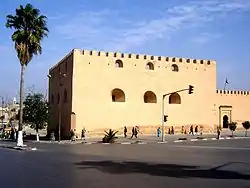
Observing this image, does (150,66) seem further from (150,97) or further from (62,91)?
(62,91)

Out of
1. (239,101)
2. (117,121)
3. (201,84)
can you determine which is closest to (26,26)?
(117,121)

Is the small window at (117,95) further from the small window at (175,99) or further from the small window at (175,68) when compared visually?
the small window at (175,68)

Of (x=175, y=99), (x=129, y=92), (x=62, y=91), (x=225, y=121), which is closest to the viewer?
(x=129, y=92)

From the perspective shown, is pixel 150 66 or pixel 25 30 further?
pixel 150 66

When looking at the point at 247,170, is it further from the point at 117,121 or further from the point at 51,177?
the point at 117,121

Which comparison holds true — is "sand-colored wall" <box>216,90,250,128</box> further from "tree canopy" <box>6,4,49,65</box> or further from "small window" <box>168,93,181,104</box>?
"tree canopy" <box>6,4,49,65</box>

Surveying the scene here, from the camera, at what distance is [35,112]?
151ft

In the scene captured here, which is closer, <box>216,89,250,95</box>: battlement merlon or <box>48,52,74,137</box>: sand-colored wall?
<box>48,52,74,137</box>: sand-colored wall

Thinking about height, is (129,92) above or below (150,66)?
below

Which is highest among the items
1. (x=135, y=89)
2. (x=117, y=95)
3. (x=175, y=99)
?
(x=135, y=89)

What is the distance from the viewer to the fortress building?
48.2m

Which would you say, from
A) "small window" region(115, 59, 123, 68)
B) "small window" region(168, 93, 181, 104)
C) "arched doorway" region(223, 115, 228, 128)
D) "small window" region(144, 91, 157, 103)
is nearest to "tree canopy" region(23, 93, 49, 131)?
"small window" region(115, 59, 123, 68)

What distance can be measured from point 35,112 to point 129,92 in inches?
452

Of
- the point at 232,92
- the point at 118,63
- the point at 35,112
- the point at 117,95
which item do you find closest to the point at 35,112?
the point at 35,112
